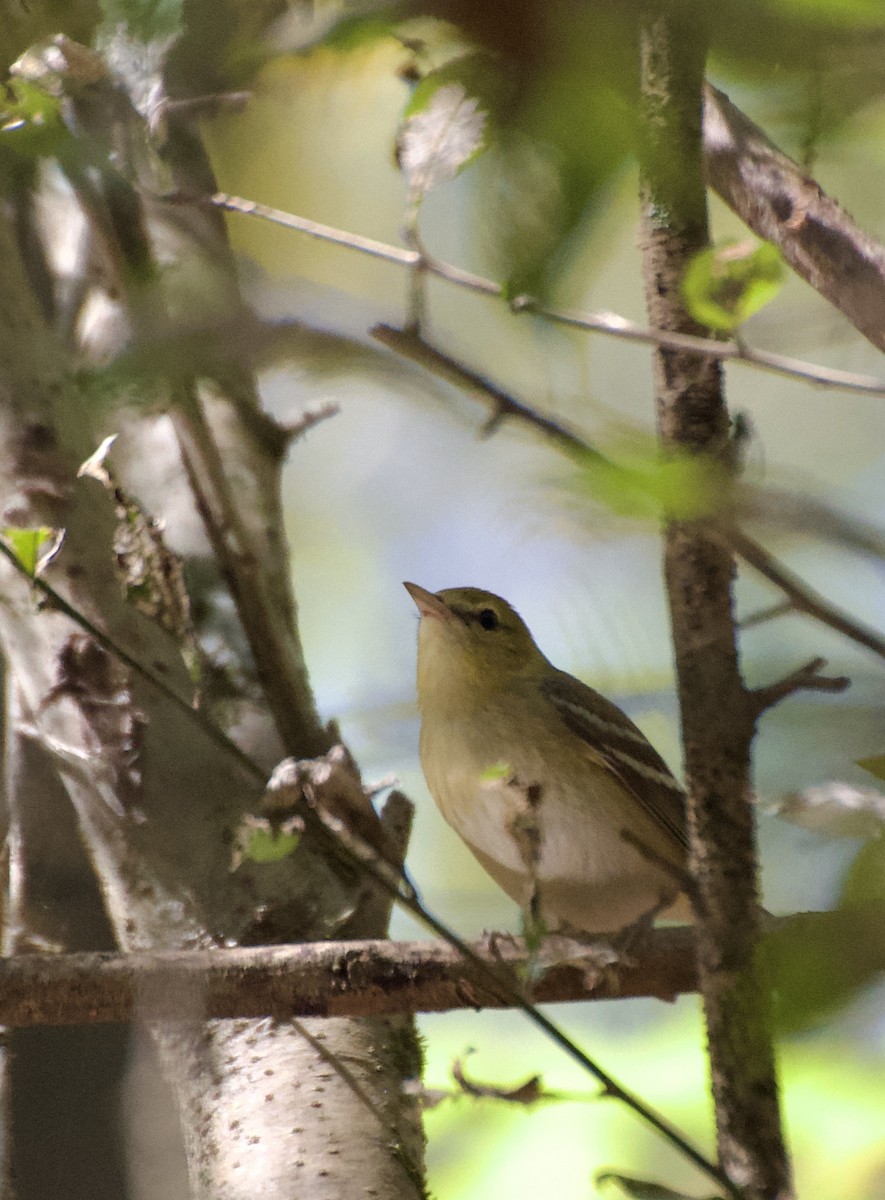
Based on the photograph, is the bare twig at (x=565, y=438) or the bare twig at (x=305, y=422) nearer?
the bare twig at (x=565, y=438)

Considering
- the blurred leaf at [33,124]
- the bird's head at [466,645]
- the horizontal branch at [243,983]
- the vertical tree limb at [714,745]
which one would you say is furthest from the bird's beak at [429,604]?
the vertical tree limb at [714,745]

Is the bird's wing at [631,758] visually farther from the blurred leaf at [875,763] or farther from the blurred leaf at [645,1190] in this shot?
the blurred leaf at [875,763]

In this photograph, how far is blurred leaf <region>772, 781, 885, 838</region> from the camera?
774 mm

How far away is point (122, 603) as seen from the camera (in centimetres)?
226

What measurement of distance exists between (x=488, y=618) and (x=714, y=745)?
2165 millimetres

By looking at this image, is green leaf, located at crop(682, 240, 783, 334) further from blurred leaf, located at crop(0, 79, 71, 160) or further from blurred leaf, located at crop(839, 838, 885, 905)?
blurred leaf, located at crop(0, 79, 71, 160)

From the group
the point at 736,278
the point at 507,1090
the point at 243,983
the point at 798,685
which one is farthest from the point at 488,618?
the point at 736,278

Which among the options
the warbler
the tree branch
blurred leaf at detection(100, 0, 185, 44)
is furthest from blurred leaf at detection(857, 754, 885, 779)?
the warbler

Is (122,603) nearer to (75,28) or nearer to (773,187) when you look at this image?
(75,28)

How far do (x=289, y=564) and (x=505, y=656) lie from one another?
0.66 m

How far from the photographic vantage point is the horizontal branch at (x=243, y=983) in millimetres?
1702

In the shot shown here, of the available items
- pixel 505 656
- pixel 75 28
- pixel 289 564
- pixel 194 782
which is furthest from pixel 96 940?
pixel 75 28

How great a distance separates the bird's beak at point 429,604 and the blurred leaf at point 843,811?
7.30 ft

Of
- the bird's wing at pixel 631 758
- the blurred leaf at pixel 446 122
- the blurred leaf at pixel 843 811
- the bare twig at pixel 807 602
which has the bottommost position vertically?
the blurred leaf at pixel 843 811
